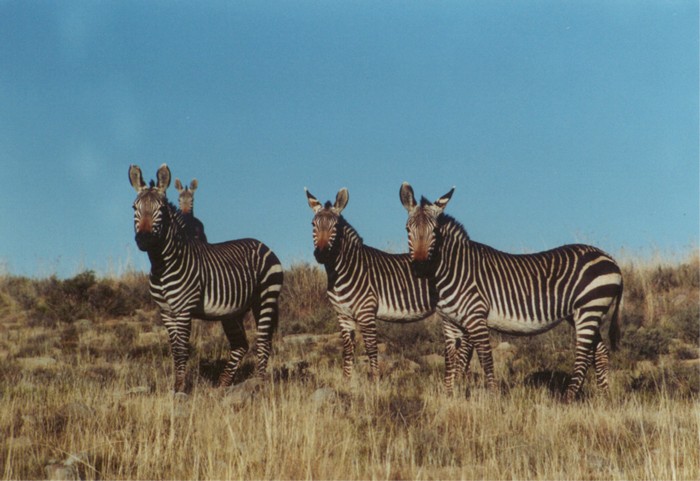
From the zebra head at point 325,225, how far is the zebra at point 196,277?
1.46 meters

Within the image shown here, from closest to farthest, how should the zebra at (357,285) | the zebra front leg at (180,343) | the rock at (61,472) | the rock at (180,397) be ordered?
1. the rock at (61,472)
2. the rock at (180,397)
3. the zebra front leg at (180,343)
4. the zebra at (357,285)

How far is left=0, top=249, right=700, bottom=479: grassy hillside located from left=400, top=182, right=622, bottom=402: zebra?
2.42 ft

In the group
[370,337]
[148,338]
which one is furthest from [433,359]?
[148,338]

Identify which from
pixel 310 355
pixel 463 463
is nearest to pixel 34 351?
pixel 310 355

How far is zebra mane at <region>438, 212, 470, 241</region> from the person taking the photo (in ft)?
34.1

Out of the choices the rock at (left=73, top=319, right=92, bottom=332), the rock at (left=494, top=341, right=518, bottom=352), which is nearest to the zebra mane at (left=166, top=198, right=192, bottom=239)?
the rock at (left=494, top=341, right=518, bottom=352)

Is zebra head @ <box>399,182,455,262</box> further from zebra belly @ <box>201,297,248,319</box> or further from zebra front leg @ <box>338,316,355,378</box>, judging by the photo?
zebra belly @ <box>201,297,248,319</box>

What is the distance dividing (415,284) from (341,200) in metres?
1.80

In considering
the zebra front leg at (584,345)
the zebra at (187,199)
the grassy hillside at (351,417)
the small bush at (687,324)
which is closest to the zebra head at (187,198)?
the zebra at (187,199)

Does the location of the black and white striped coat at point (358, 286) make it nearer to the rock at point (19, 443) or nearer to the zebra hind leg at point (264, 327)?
the zebra hind leg at point (264, 327)

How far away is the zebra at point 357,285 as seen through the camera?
1117 cm

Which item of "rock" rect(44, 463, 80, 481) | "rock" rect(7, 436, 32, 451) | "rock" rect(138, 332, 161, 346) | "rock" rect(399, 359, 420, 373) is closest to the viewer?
"rock" rect(44, 463, 80, 481)

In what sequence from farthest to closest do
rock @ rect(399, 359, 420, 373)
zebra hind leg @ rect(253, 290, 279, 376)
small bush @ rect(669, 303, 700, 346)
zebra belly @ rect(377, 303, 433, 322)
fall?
small bush @ rect(669, 303, 700, 346)
rock @ rect(399, 359, 420, 373)
zebra hind leg @ rect(253, 290, 279, 376)
zebra belly @ rect(377, 303, 433, 322)

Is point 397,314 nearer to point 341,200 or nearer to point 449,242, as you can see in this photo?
point 449,242
